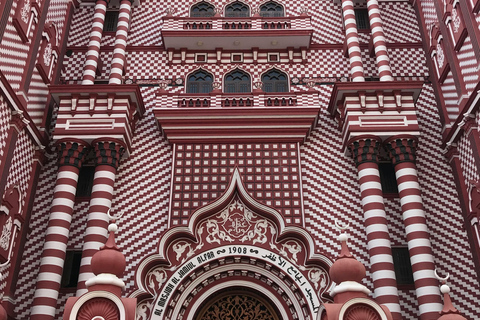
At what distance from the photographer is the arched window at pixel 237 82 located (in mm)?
16922

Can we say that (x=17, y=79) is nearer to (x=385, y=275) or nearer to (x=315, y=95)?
(x=315, y=95)

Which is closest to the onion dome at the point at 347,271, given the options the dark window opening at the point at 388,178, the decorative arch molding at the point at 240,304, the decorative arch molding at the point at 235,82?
the decorative arch molding at the point at 240,304

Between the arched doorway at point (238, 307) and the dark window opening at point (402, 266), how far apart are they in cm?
353

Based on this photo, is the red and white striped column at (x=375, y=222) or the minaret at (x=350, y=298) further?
the red and white striped column at (x=375, y=222)

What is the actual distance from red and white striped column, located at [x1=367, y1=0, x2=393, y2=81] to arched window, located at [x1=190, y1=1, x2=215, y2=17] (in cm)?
566

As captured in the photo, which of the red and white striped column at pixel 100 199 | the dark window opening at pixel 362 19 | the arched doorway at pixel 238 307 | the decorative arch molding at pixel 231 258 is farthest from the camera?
the dark window opening at pixel 362 19

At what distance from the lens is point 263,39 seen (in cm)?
1717

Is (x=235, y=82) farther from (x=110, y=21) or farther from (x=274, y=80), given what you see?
(x=110, y=21)

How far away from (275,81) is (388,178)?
491 centimetres

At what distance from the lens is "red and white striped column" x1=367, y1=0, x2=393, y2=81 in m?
16.1

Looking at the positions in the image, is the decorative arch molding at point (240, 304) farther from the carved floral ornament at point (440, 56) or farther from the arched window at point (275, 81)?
the carved floral ornament at point (440, 56)

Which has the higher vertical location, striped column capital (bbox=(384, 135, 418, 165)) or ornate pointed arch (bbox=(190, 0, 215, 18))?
ornate pointed arch (bbox=(190, 0, 215, 18))

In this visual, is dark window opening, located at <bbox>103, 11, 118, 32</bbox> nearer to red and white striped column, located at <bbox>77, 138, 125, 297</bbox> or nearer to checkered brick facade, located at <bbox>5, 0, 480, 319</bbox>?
checkered brick facade, located at <bbox>5, 0, 480, 319</bbox>

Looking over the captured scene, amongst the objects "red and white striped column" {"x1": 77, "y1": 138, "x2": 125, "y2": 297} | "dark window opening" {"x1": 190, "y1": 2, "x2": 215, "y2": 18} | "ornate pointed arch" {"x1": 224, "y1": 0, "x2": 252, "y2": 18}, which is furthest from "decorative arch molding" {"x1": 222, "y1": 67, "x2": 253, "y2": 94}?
"red and white striped column" {"x1": 77, "y1": 138, "x2": 125, "y2": 297}
